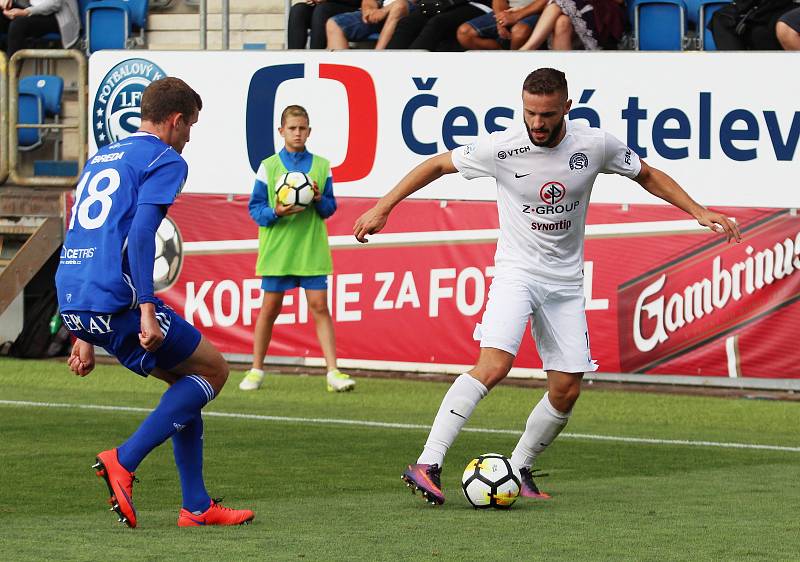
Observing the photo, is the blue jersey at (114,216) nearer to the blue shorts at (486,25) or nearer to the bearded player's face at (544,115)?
the bearded player's face at (544,115)

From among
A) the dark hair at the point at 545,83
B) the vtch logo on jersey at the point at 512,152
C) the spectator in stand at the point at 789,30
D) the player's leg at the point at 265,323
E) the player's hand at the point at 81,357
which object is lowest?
the player's leg at the point at 265,323

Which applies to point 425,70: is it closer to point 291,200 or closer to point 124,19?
point 291,200

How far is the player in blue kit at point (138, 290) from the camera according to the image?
6531mm

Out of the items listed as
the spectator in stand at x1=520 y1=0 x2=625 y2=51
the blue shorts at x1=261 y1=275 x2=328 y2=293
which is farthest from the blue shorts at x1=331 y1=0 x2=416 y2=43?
the blue shorts at x1=261 y1=275 x2=328 y2=293

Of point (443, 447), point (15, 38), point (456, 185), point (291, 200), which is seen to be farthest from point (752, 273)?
point (15, 38)

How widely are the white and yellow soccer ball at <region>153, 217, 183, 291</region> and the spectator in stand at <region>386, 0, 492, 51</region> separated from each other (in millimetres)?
2784

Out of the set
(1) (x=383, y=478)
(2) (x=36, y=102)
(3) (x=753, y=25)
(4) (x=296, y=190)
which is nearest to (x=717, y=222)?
(1) (x=383, y=478)

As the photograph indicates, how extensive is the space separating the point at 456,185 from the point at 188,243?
2.63m

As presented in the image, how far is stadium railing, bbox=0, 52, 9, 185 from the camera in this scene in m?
16.6

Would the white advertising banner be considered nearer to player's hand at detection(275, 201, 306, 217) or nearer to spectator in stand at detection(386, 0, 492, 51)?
spectator in stand at detection(386, 0, 492, 51)

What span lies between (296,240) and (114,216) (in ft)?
21.8

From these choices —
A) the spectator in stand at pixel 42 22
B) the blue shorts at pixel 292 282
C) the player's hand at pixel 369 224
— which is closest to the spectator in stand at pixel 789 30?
the blue shorts at pixel 292 282

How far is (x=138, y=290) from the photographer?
645 centimetres

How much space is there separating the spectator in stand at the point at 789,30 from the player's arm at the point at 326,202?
164 inches
